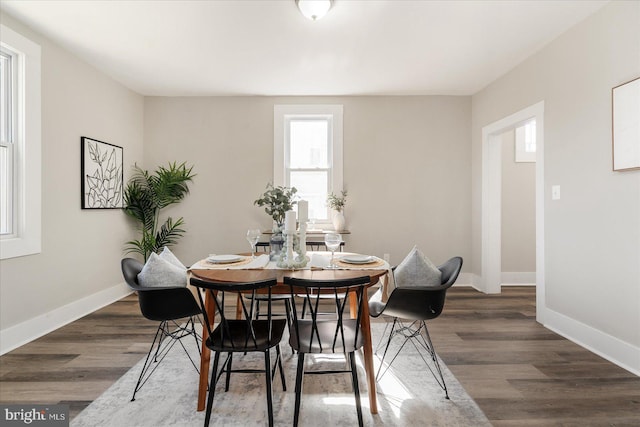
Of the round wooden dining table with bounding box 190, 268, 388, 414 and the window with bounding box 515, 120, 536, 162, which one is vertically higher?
the window with bounding box 515, 120, 536, 162

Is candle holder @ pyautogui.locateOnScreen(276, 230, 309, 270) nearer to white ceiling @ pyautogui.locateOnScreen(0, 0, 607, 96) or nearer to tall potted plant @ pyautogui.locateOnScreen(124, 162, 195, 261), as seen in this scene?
white ceiling @ pyautogui.locateOnScreen(0, 0, 607, 96)

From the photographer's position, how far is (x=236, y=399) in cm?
204

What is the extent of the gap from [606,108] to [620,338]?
173 centimetres

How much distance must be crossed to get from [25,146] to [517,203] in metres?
5.74

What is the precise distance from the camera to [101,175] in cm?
392

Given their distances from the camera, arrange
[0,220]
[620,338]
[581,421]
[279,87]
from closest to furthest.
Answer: [581,421] → [620,338] → [0,220] → [279,87]

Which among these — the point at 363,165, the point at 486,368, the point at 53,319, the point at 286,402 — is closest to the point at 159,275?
the point at 286,402

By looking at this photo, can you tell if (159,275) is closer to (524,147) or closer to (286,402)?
(286,402)

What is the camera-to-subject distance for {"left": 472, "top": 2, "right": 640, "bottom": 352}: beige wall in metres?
2.43

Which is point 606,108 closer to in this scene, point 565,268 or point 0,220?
point 565,268

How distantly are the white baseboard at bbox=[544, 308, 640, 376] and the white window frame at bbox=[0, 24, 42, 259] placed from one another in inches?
187

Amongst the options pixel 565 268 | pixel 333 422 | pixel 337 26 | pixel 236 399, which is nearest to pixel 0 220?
pixel 236 399

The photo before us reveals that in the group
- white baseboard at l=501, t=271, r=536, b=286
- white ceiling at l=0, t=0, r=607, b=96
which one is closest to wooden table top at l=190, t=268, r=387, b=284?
white ceiling at l=0, t=0, r=607, b=96

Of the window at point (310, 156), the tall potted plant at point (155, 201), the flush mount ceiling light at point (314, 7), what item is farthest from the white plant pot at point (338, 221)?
the flush mount ceiling light at point (314, 7)
